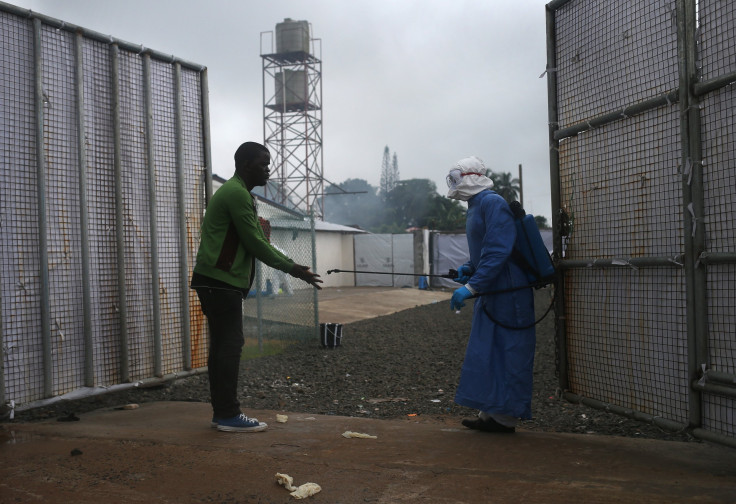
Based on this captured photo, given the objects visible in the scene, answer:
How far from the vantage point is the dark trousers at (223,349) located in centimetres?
412

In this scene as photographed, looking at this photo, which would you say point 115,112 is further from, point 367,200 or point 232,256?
point 367,200

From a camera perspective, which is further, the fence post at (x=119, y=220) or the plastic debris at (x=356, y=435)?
the fence post at (x=119, y=220)

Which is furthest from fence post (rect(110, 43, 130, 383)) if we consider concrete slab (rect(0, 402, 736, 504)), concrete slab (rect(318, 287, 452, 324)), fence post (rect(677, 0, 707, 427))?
concrete slab (rect(318, 287, 452, 324))

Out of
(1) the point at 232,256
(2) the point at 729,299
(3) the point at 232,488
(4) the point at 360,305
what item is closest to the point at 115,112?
(1) the point at 232,256

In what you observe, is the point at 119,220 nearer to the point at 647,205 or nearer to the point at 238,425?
the point at 238,425

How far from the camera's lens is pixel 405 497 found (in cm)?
285

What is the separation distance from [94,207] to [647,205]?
3934 mm

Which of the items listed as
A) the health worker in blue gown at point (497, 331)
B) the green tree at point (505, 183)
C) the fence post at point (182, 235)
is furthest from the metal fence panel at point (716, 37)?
the green tree at point (505, 183)

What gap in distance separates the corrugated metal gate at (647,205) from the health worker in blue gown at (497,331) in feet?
1.33

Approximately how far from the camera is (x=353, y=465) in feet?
10.9

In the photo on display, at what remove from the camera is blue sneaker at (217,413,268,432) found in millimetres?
4105

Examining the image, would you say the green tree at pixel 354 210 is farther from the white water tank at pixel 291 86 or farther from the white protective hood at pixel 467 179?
the white protective hood at pixel 467 179

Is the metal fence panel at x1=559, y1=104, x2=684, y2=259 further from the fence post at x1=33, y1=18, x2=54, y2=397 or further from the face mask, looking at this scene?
the fence post at x1=33, y1=18, x2=54, y2=397

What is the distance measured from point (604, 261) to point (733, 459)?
125 centimetres
